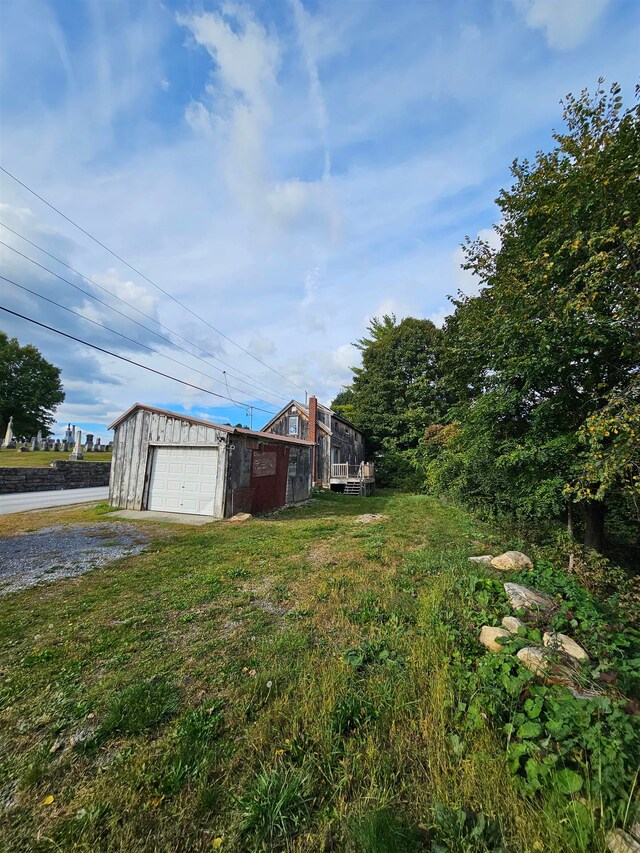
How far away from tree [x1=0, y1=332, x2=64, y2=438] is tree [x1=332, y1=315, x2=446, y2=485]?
103ft

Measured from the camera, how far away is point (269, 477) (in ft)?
42.0

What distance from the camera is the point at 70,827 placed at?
166 cm

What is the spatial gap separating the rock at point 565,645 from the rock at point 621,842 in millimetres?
1440

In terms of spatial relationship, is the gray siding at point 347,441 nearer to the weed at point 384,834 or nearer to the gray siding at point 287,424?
the gray siding at point 287,424

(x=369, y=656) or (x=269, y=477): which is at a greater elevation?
(x=269, y=477)

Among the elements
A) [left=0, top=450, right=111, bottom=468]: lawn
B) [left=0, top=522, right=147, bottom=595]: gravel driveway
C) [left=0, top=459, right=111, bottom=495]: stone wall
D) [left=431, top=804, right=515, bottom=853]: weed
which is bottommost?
[left=431, top=804, right=515, bottom=853]: weed

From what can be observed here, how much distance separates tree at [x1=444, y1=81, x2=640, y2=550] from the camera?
15.5 feet

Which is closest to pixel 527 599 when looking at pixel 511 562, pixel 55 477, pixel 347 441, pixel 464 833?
pixel 511 562

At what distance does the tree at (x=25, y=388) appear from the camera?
98.1ft

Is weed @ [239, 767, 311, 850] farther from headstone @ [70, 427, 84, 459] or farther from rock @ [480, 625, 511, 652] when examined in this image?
headstone @ [70, 427, 84, 459]

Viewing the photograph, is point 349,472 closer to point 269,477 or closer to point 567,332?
point 269,477

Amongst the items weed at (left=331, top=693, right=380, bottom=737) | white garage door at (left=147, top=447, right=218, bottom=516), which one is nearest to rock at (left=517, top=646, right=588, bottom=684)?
weed at (left=331, top=693, right=380, bottom=737)

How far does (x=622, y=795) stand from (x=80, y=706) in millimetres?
3482

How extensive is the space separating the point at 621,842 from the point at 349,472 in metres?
20.2
